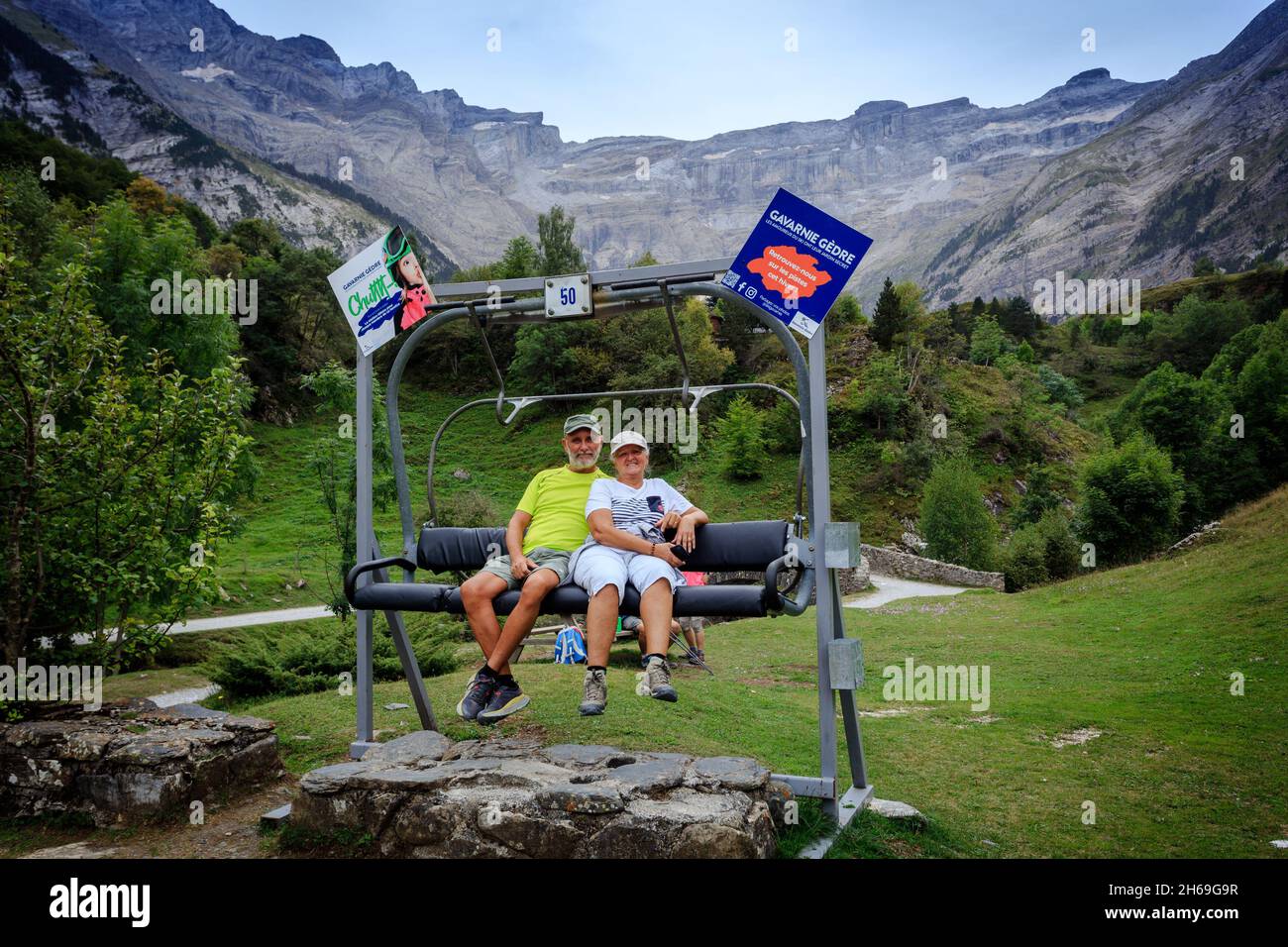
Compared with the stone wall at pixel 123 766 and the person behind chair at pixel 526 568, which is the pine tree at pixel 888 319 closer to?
the person behind chair at pixel 526 568

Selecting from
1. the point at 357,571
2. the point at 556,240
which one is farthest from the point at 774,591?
the point at 556,240

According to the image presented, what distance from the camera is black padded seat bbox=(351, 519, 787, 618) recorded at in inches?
186

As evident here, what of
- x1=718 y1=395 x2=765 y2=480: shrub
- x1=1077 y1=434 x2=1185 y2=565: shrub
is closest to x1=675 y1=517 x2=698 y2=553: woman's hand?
x1=1077 y1=434 x2=1185 y2=565: shrub

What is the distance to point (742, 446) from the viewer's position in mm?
37531

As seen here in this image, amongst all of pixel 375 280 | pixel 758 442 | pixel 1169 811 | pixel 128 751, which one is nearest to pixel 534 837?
pixel 128 751

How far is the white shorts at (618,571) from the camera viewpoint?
502cm

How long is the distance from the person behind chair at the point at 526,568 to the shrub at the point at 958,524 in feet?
95.5

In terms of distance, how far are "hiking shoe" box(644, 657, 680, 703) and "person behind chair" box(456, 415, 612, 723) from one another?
82 centimetres

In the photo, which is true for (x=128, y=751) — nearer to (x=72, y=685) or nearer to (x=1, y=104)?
(x=72, y=685)

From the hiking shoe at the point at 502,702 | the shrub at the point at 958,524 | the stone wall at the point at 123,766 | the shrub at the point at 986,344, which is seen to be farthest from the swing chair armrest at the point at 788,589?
the shrub at the point at 986,344

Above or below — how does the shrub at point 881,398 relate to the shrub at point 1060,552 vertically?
above

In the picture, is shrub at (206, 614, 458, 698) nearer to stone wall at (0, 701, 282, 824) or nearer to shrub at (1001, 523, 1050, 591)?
stone wall at (0, 701, 282, 824)

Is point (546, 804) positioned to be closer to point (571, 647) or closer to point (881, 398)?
point (571, 647)
